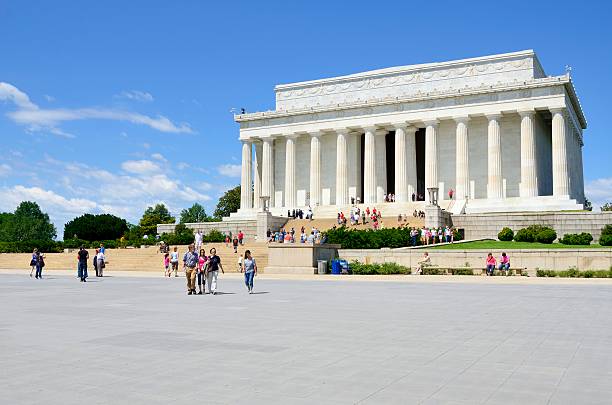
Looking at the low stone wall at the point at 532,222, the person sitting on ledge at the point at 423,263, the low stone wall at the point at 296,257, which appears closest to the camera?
the person sitting on ledge at the point at 423,263

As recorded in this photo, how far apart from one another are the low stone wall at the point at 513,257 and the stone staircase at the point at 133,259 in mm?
7871

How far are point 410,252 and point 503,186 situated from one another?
29945mm

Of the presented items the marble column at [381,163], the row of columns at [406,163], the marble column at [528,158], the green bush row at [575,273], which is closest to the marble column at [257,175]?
the row of columns at [406,163]

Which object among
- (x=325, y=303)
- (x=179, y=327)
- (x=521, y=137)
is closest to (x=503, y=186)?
(x=521, y=137)

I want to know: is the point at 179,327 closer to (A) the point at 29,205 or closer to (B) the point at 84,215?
(B) the point at 84,215

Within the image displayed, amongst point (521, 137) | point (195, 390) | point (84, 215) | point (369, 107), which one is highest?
point (369, 107)

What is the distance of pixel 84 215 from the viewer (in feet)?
282

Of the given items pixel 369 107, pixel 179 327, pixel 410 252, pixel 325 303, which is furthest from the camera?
pixel 369 107

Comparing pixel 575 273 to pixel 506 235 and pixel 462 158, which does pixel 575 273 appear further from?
pixel 462 158

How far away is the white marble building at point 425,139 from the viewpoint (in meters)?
61.8

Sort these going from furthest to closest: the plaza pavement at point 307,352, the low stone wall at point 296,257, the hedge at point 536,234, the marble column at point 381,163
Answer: the marble column at point 381,163 < the hedge at point 536,234 < the low stone wall at point 296,257 < the plaza pavement at point 307,352

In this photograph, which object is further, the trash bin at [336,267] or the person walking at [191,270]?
the trash bin at [336,267]

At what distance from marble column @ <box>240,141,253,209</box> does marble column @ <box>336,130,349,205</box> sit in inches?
443

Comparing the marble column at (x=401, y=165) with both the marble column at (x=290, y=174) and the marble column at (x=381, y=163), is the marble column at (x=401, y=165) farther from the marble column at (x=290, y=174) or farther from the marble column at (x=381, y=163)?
the marble column at (x=290, y=174)
